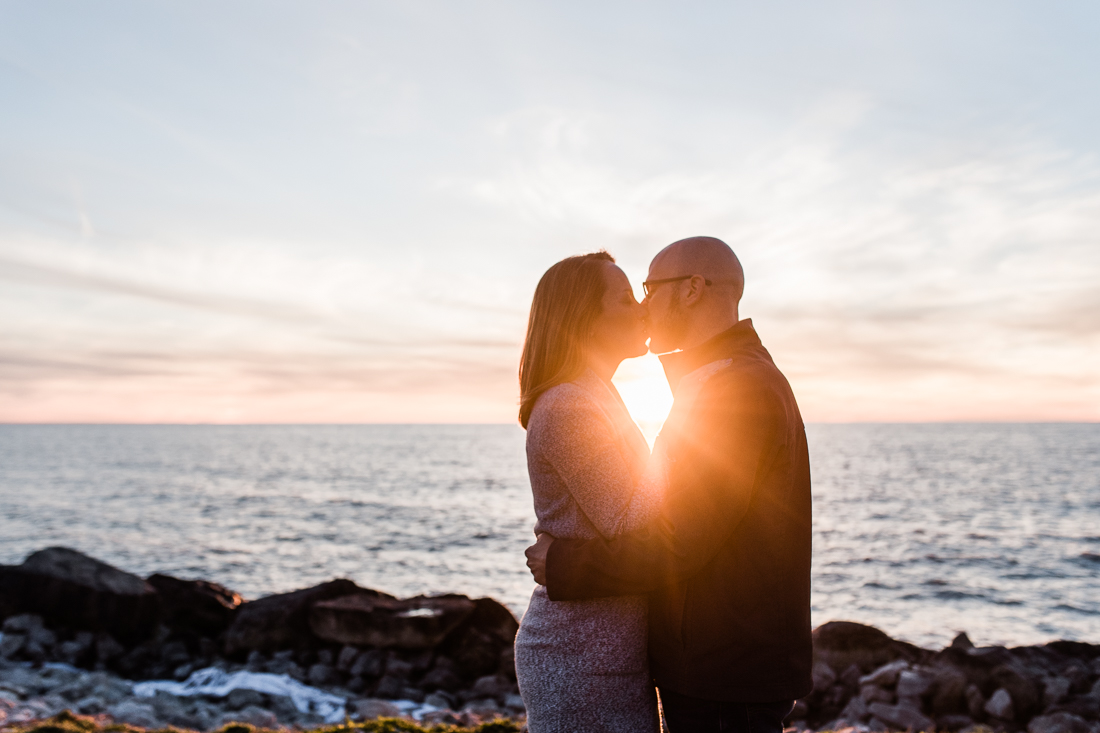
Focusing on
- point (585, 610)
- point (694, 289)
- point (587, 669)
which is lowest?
point (587, 669)

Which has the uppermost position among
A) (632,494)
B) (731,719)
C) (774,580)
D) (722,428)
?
(722,428)

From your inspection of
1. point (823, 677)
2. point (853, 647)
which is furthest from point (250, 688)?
point (853, 647)

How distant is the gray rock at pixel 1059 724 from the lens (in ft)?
30.1

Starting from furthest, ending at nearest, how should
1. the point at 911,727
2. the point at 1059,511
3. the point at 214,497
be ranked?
the point at 214,497 → the point at 1059,511 → the point at 911,727

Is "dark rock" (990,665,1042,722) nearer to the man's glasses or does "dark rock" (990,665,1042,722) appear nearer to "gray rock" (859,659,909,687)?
"gray rock" (859,659,909,687)

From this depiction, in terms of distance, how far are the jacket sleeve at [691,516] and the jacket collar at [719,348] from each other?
0.31m

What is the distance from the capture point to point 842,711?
10.3 meters

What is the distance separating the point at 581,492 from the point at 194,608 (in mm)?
14407

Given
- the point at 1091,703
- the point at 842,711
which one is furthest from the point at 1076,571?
the point at 842,711

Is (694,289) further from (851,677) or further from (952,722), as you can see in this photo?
(851,677)

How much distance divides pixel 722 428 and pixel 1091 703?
11.4 m

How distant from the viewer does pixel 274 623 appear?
13.4 metres

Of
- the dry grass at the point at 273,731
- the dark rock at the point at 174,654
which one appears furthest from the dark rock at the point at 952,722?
the dark rock at the point at 174,654

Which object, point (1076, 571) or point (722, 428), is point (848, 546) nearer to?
point (1076, 571)
